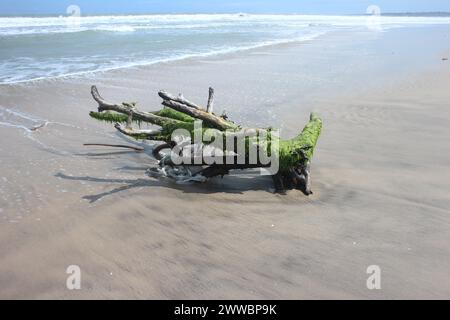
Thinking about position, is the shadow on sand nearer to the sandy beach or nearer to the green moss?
the sandy beach

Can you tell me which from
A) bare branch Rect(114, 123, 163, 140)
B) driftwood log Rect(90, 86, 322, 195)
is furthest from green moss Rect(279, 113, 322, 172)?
bare branch Rect(114, 123, 163, 140)

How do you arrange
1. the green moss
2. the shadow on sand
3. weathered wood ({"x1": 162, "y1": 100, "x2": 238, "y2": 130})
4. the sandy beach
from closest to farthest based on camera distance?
the sandy beach < the green moss < the shadow on sand < weathered wood ({"x1": 162, "y1": 100, "x2": 238, "y2": 130})

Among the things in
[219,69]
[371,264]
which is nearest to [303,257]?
[371,264]

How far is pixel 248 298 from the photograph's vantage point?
2752mm

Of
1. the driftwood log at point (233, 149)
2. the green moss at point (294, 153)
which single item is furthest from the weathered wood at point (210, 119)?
the green moss at point (294, 153)

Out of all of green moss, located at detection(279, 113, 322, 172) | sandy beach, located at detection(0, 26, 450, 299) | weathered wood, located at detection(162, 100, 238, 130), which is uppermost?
weathered wood, located at detection(162, 100, 238, 130)

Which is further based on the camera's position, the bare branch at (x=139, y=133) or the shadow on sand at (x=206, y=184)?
the bare branch at (x=139, y=133)

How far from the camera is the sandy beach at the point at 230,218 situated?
2885mm

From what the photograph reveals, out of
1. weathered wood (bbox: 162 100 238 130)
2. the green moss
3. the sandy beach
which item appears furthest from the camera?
weathered wood (bbox: 162 100 238 130)

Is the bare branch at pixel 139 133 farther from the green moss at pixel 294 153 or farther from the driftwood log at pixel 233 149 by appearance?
the green moss at pixel 294 153

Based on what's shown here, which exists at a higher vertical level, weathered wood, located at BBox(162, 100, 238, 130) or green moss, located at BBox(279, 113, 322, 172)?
weathered wood, located at BBox(162, 100, 238, 130)

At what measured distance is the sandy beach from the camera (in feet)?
9.46

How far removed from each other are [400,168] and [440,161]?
574 millimetres

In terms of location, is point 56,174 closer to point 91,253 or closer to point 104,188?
point 104,188
